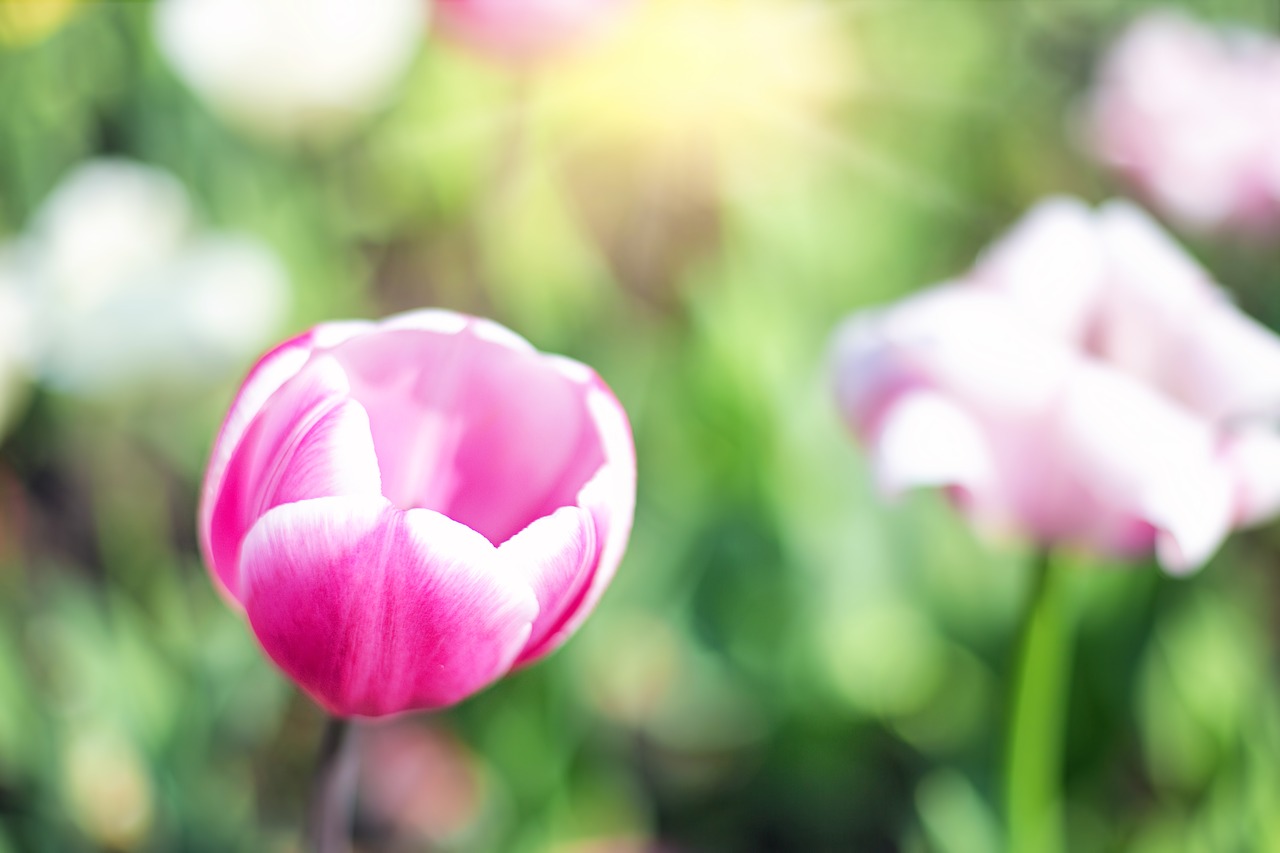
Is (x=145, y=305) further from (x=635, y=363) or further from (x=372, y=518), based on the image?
(x=372, y=518)

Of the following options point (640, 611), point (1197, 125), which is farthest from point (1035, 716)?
point (1197, 125)

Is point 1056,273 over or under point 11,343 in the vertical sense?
over

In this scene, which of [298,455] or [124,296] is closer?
[298,455]

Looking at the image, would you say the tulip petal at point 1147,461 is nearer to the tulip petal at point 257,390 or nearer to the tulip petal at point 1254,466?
the tulip petal at point 1254,466

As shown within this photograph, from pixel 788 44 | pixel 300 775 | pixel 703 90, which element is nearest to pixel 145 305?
pixel 300 775

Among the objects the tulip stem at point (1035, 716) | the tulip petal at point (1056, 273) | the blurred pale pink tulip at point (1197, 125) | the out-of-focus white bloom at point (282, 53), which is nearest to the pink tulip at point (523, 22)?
the out-of-focus white bloom at point (282, 53)

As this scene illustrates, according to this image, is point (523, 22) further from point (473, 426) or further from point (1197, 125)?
point (473, 426)

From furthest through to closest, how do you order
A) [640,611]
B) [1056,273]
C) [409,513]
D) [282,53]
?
[282,53], [640,611], [1056,273], [409,513]
